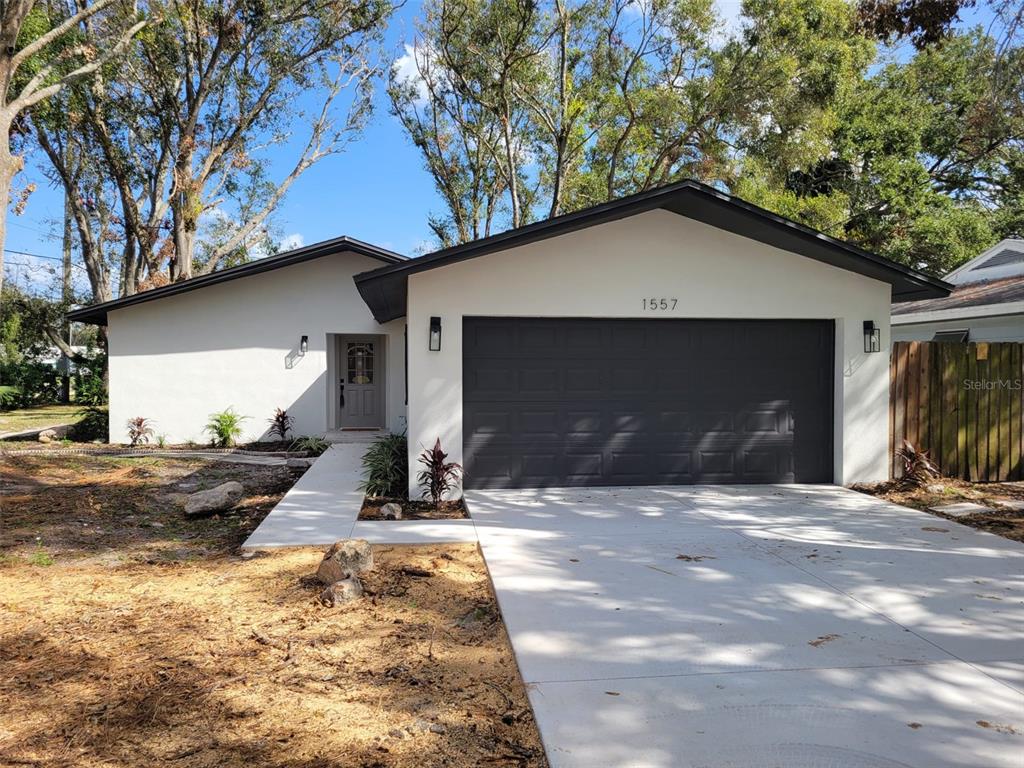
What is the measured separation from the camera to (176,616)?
412 centimetres

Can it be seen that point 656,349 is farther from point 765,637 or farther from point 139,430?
point 139,430

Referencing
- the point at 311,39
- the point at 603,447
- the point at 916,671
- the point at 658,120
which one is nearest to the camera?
the point at 916,671

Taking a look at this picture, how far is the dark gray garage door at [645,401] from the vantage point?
Result: 794 cm

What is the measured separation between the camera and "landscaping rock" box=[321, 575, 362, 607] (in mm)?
4312

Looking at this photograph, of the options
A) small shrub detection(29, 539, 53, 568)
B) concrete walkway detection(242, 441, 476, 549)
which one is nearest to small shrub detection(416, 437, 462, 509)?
concrete walkway detection(242, 441, 476, 549)

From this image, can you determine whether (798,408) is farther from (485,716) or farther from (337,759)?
(337,759)

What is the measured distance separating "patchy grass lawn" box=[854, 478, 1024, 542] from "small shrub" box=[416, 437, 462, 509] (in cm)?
518

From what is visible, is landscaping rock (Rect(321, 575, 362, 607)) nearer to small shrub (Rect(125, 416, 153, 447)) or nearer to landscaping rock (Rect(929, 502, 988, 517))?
landscaping rock (Rect(929, 502, 988, 517))

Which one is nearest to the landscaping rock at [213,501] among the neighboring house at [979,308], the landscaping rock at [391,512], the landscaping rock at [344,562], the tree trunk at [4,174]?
the landscaping rock at [391,512]

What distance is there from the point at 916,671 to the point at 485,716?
7.40ft

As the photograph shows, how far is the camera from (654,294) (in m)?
7.95

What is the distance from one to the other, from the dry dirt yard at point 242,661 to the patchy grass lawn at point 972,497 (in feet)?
17.2

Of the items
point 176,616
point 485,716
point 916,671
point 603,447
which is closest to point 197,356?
point 603,447

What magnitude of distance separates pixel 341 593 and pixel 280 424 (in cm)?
949
